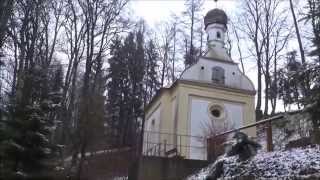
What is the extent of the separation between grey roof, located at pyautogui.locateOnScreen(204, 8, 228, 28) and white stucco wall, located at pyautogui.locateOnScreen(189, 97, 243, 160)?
18.7 feet

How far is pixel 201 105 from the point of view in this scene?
2123 cm

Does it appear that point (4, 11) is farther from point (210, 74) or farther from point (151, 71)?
point (151, 71)

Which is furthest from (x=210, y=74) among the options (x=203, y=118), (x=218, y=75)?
(x=203, y=118)

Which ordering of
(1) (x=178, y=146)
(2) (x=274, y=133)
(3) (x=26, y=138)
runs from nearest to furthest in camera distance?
(3) (x=26, y=138), (2) (x=274, y=133), (1) (x=178, y=146)

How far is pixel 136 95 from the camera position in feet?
103

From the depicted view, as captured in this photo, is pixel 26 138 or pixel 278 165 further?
pixel 26 138

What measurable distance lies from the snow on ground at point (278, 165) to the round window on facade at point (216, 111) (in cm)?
1042

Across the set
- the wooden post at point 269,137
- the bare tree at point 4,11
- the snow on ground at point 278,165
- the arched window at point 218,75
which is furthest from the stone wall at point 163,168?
the arched window at point 218,75

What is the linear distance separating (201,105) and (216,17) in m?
6.43

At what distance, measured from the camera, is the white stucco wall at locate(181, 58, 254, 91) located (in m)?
21.9

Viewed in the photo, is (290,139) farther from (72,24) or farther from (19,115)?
(72,24)

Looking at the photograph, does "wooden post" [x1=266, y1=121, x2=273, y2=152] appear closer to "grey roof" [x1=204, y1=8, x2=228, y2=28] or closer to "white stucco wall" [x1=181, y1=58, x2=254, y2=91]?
"white stucco wall" [x1=181, y1=58, x2=254, y2=91]

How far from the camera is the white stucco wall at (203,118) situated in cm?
2028

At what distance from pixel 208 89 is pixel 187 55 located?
28.3 feet
